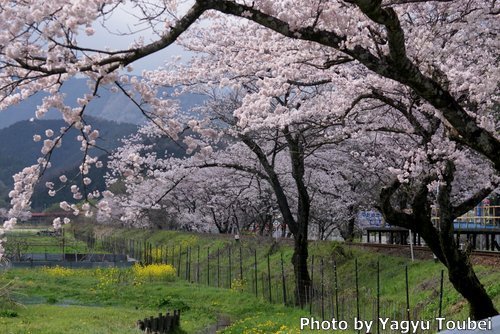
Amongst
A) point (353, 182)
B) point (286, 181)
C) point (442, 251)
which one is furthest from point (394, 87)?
point (286, 181)

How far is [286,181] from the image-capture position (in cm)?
2745

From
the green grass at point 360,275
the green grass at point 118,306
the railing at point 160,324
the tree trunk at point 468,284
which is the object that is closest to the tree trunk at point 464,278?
the tree trunk at point 468,284

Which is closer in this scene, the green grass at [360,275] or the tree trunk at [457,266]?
the tree trunk at [457,266]

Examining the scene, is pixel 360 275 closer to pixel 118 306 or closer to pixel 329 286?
pixel 329 286

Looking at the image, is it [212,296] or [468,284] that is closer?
[468,284]

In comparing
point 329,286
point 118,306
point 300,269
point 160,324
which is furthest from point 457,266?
point 118,306

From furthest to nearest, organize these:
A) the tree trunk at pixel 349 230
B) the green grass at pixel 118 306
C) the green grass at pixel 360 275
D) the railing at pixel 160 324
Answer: the tree trunk at pixel 349 230, the green grass at pixel 118 306, the railing at pixel 160 324, the green grass at pixel 360 275

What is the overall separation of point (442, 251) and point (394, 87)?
2.81 meters

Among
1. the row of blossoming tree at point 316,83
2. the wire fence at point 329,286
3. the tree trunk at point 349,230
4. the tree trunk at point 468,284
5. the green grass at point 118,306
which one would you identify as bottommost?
the green grass at point 118,306

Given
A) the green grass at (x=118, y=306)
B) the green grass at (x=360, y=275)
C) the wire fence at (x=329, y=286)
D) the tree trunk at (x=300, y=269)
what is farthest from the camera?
the tree trunk at (x=300, y=269)

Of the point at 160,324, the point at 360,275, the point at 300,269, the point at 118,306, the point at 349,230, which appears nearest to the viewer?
the point at 160,324

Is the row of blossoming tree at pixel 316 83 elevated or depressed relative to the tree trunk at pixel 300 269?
elevated

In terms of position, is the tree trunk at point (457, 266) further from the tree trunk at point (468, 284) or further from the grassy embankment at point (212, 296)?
the grassy embankment at point (212, 296)

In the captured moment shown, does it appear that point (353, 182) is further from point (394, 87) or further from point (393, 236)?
point (394, 87)
